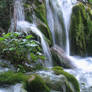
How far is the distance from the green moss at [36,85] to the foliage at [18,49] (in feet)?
3.23

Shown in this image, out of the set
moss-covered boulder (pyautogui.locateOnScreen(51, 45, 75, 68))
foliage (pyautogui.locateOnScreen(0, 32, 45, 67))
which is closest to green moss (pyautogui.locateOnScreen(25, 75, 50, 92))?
foliage (pyautogui.locateOnScreen(0, 32, 45, 67))

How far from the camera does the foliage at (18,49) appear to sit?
4.40 metres

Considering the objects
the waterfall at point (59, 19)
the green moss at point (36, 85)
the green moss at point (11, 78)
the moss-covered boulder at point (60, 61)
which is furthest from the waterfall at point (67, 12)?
the green moss at point (36, 85)

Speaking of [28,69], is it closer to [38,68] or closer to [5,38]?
[38,68]

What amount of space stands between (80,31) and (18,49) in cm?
792

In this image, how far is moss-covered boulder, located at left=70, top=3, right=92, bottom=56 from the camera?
1140cm

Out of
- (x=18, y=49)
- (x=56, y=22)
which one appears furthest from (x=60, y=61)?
(x=56, y=22)

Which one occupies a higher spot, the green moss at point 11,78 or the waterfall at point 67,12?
the waterfall at point 67,12

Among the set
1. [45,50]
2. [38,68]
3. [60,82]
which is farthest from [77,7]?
[60,82]

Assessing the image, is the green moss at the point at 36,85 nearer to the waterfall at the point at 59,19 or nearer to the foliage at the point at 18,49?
the foliage at the point at 18,49

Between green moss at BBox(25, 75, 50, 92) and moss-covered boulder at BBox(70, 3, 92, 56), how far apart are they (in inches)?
310

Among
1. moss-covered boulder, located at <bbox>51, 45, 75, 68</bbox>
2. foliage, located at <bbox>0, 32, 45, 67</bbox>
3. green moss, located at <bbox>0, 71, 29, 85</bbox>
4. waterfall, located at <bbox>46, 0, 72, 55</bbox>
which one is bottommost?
moss-covered boulder, located at <bbox>51, 45, 75, 68</bbox>

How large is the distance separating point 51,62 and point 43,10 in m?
3.96

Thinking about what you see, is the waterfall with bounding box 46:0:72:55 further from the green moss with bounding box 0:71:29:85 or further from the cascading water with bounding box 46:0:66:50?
the green moss with bounding box 0:71:29:85
